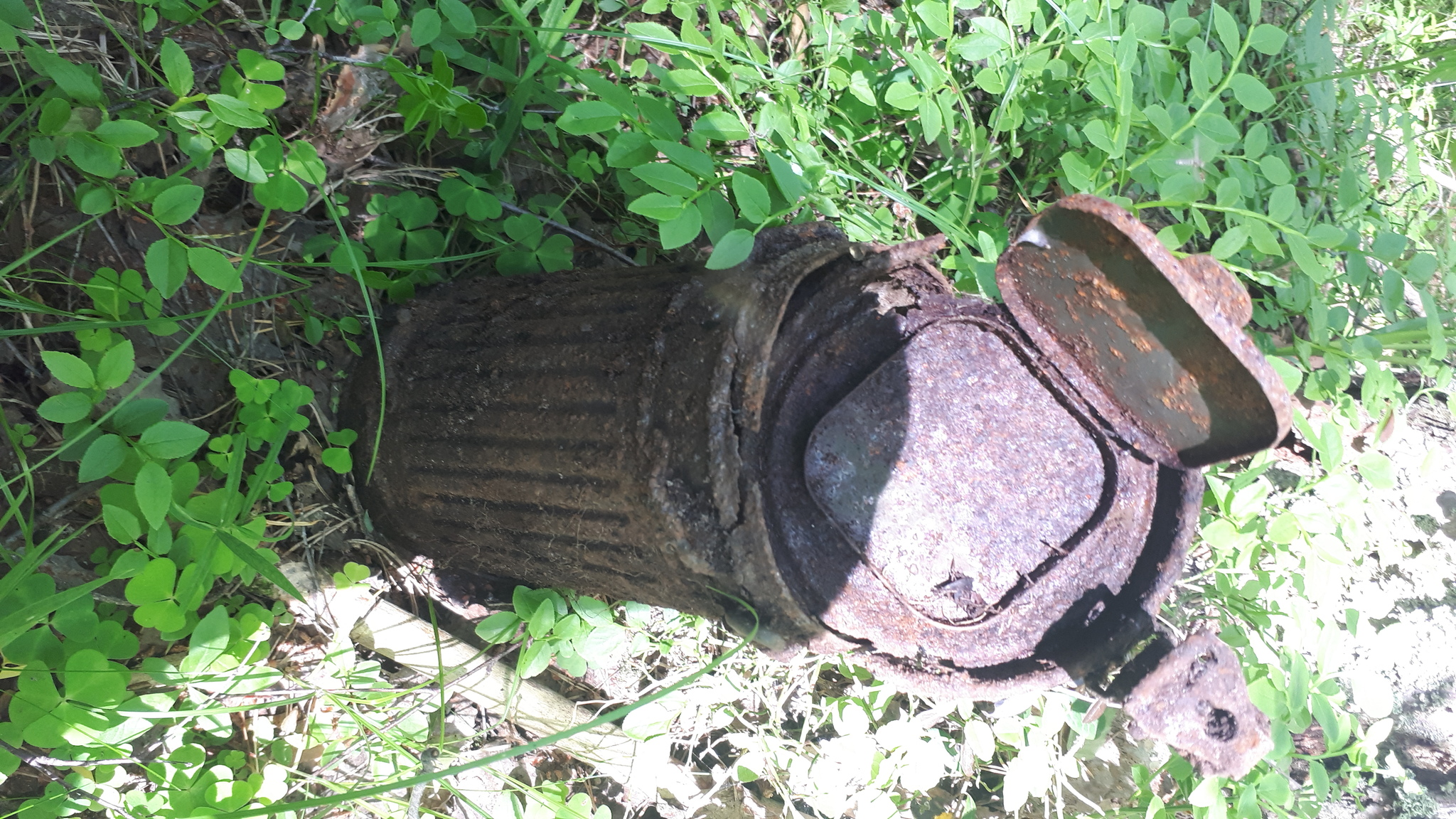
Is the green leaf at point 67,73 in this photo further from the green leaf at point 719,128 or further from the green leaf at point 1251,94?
the green leaf at point 1251,94

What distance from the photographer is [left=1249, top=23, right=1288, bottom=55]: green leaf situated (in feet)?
6.36

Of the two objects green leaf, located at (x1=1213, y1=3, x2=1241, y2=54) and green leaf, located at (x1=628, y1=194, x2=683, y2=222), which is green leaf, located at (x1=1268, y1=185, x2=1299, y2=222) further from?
green leaf, located at (x1=628, y1=194, x2=683, y2=222)

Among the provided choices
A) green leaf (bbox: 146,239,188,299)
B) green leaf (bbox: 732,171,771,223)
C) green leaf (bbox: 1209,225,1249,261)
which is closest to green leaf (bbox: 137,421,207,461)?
green leaf (bbox: 146,239,188,299)

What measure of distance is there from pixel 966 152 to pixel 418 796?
2229 millimetres

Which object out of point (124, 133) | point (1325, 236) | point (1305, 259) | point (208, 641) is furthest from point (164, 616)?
point (1325, 236)

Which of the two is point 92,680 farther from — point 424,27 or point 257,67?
point 424,27

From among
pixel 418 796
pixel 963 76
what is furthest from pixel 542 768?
pixel 963 76

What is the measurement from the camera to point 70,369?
4.26 feet

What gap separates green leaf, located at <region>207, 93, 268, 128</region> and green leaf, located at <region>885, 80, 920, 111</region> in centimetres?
127

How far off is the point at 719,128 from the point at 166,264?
3.37 feet

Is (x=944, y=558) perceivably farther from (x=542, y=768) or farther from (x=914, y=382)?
(x=542, y=768)

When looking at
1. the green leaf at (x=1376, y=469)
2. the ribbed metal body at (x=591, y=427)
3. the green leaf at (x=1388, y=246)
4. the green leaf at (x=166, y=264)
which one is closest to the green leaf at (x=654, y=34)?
the ribbed metal body at (x=591, y=427)

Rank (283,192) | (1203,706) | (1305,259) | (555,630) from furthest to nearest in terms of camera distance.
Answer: (555,630)
(1305,259)
(283,192)
(1203,706)

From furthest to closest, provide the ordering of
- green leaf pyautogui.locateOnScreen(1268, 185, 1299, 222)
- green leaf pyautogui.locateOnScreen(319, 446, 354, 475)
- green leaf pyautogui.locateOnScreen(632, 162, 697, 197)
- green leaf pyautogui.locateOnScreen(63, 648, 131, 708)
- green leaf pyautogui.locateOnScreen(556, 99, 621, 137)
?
green leaf pyautogui.locateOnScreen(1268, 185, 1299, 222) < green leaf pyautogui.locateOnScreen(319, 446, 354, 475) < green leaf pyautogui.locateOnScreen(556, 99, 621, 137) < green leaf pyautogui.locateOnScreen(632, 162, 697, 197) < green leaf pyautogui.locateOnScreen(63, 648, 131, 708)
